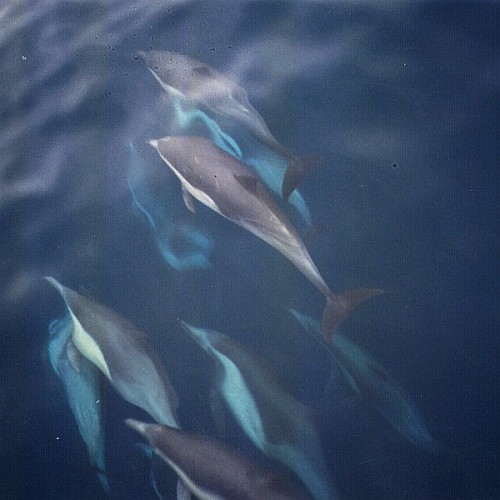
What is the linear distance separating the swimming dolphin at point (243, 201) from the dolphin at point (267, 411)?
14cm

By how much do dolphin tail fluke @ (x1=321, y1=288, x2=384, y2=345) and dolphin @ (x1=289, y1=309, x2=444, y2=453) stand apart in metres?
0.02

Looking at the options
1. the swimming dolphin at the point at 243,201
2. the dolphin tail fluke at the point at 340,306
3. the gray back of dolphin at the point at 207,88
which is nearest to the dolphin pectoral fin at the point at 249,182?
the swimming dolphin at the point at 243,201

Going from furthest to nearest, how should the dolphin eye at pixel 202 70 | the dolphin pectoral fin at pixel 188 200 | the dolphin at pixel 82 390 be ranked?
the dolphin eye at pixel 202 70 → the dolphin pectoral fin at pixel 188 200 → the dolphin at pixel 82 390

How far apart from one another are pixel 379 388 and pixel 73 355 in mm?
600

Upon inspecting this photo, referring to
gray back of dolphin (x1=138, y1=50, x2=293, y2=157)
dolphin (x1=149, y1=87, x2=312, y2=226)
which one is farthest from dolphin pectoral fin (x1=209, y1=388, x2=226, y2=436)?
gray back of dolphin (x1=138, y1=50, x2=293, y2=157)

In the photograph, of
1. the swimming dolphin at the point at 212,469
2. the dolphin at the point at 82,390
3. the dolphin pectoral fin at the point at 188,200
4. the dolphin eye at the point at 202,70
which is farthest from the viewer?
the dolphin eye at the point at 202,70

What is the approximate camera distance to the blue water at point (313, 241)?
104 cm

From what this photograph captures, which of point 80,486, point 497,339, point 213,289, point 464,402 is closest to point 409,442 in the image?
point 464,402

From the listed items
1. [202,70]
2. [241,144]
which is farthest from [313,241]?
[202,70]

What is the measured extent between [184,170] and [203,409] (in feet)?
1.58

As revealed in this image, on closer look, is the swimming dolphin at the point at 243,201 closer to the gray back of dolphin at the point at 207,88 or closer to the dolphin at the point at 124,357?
the gray back of dolphin at the point at 207,88

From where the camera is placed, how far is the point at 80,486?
1150 millimetres

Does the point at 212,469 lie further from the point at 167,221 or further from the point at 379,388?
the point at 167,221

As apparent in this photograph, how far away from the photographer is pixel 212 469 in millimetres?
1066
